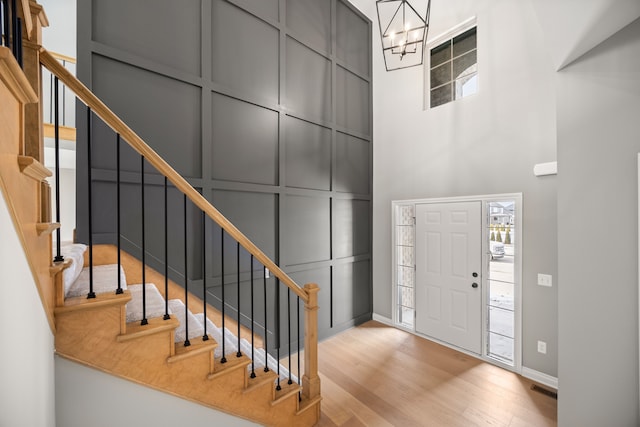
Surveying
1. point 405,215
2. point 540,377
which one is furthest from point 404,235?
point 540,377

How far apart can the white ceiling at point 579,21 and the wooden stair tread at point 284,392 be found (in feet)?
10.1

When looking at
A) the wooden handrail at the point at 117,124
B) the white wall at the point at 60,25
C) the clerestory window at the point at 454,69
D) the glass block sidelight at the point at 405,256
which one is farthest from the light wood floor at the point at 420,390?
the white wall at the point at 60,25

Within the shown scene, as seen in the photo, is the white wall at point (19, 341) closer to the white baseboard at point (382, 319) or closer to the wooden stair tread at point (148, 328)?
the wooden stair tread at point (148, 328)

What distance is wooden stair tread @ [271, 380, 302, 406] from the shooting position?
1947mm

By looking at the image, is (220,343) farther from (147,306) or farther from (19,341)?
(19,341)

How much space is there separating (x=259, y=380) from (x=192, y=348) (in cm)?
59

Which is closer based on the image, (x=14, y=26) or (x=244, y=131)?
(x=14, y=26)

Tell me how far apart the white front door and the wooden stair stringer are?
2.64 metres

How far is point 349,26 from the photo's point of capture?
4242 millimetres

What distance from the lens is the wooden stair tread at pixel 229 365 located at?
162 cm

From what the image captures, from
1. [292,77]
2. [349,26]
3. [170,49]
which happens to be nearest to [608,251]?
[292,77]

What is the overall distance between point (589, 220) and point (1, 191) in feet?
9.17

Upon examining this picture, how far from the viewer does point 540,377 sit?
276cm

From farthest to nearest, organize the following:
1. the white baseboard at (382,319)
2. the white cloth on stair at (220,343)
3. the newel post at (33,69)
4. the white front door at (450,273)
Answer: the white baseboard at (382,319), the white front door at (450,273), the white cloth on stair at (220,343), the newel post at (33,69)
